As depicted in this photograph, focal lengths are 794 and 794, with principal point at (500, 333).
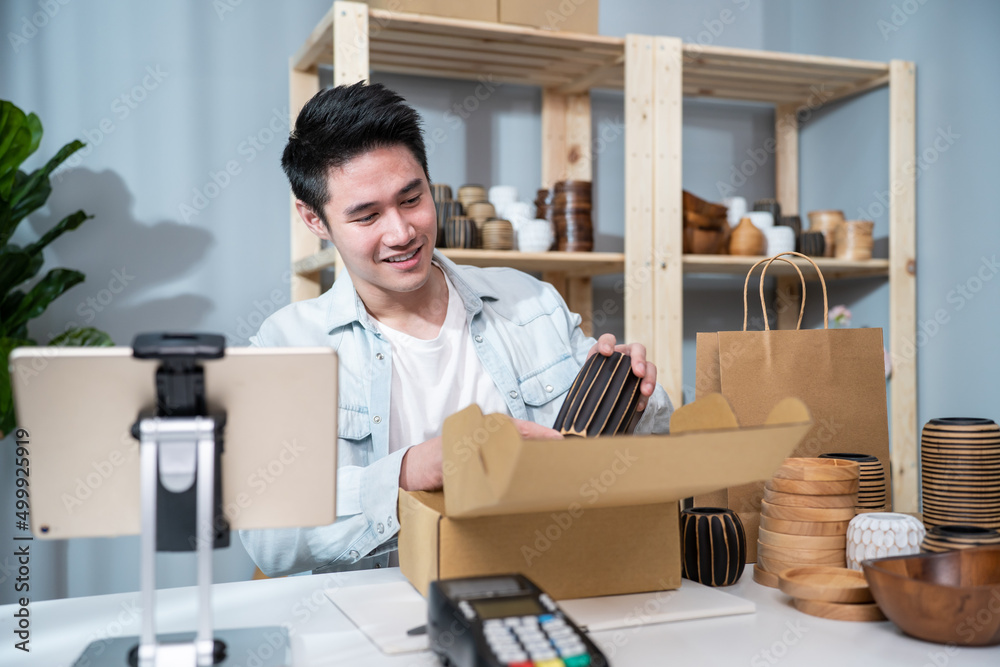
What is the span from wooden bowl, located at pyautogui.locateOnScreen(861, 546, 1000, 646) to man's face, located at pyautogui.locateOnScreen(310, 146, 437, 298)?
2.97ft

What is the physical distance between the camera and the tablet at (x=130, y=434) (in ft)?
Answer: 2.15

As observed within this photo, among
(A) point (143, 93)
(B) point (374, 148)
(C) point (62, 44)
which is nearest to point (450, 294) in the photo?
(B) point (374, 148)

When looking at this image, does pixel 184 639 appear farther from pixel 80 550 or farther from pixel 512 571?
pixel 80 550

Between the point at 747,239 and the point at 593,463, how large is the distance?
6.05ft

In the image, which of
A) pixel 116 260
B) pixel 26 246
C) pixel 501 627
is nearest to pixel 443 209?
pixel 116 260

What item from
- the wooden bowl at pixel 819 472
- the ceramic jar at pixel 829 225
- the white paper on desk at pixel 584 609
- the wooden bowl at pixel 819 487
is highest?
the ceramic jar at pixel 829 225

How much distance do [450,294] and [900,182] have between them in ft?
Answer: 5.09

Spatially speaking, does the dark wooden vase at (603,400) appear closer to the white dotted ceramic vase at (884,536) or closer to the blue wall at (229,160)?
the white dotted ceramic vase at (884,536)

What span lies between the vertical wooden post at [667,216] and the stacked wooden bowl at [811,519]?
1290 mm

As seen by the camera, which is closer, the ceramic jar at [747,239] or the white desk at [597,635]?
the white desk at [597,635]

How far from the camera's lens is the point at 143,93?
2225 millimetres

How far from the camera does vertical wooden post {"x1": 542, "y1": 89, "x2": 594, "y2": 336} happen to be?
254 cm

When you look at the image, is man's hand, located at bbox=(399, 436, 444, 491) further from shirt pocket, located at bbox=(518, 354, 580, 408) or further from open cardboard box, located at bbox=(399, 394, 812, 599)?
shirt pocket, located at bbox=(518, 354, 580, 408)

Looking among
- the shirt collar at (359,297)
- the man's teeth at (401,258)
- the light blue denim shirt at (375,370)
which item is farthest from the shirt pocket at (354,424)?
the man's teeth at (401,258)
